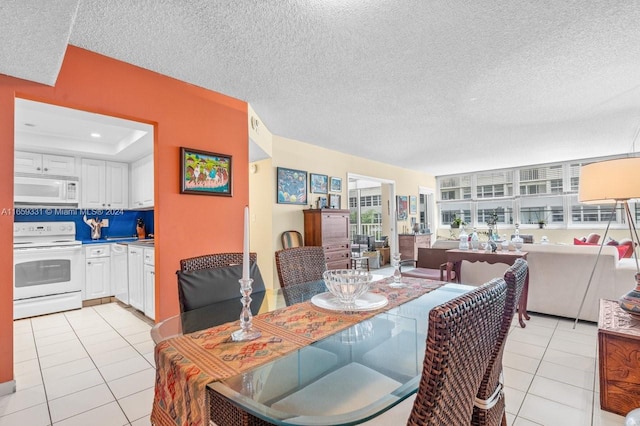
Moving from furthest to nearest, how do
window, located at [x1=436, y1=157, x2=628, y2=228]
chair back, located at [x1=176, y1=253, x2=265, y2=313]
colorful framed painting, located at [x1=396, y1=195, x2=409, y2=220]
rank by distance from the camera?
colorful framed painting, located at [x1=396, y1=195, x2=409, y2=220] < window, located at [x1=436, y1=157, x2=628, y2=228] < chair back, located at [x1=176, y1=253, x2=265, y2=313]

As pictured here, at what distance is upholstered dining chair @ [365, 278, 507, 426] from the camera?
59 cm

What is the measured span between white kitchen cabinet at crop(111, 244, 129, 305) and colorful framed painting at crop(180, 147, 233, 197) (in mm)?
1852

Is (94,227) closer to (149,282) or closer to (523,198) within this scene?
(149,282)

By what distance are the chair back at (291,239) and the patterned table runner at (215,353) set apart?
3.23m

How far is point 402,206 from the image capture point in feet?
24.5

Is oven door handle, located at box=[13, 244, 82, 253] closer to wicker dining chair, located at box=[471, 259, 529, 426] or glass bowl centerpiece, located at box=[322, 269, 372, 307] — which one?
glass bowl centerpiece, located at box=[322, 269, 372, 307]

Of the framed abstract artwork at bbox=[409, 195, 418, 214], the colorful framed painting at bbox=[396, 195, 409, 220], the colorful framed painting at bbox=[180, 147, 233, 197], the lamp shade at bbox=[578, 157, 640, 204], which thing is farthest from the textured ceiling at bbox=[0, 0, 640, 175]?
the framed abstract artwork at bbox=[409, 195, 418, 214]

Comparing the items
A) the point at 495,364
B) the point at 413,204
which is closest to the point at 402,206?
the point at 413,204

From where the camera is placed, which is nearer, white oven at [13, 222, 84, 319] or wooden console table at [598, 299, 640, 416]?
wooden console table at [598, 299, 640, 416]

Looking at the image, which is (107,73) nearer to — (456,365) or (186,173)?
(186,173)

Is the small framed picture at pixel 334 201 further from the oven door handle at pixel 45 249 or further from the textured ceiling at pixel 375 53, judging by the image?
the oven door handle at pixel 45 249

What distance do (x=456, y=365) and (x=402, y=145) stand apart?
5.03m

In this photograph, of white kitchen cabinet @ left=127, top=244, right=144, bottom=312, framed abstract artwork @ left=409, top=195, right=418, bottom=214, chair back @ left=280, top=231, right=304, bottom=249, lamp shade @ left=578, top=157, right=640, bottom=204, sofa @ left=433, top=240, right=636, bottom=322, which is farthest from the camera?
framed abstract artwork @ left=409, top=195, right=418, bottom=214

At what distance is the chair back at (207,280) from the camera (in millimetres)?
1512
